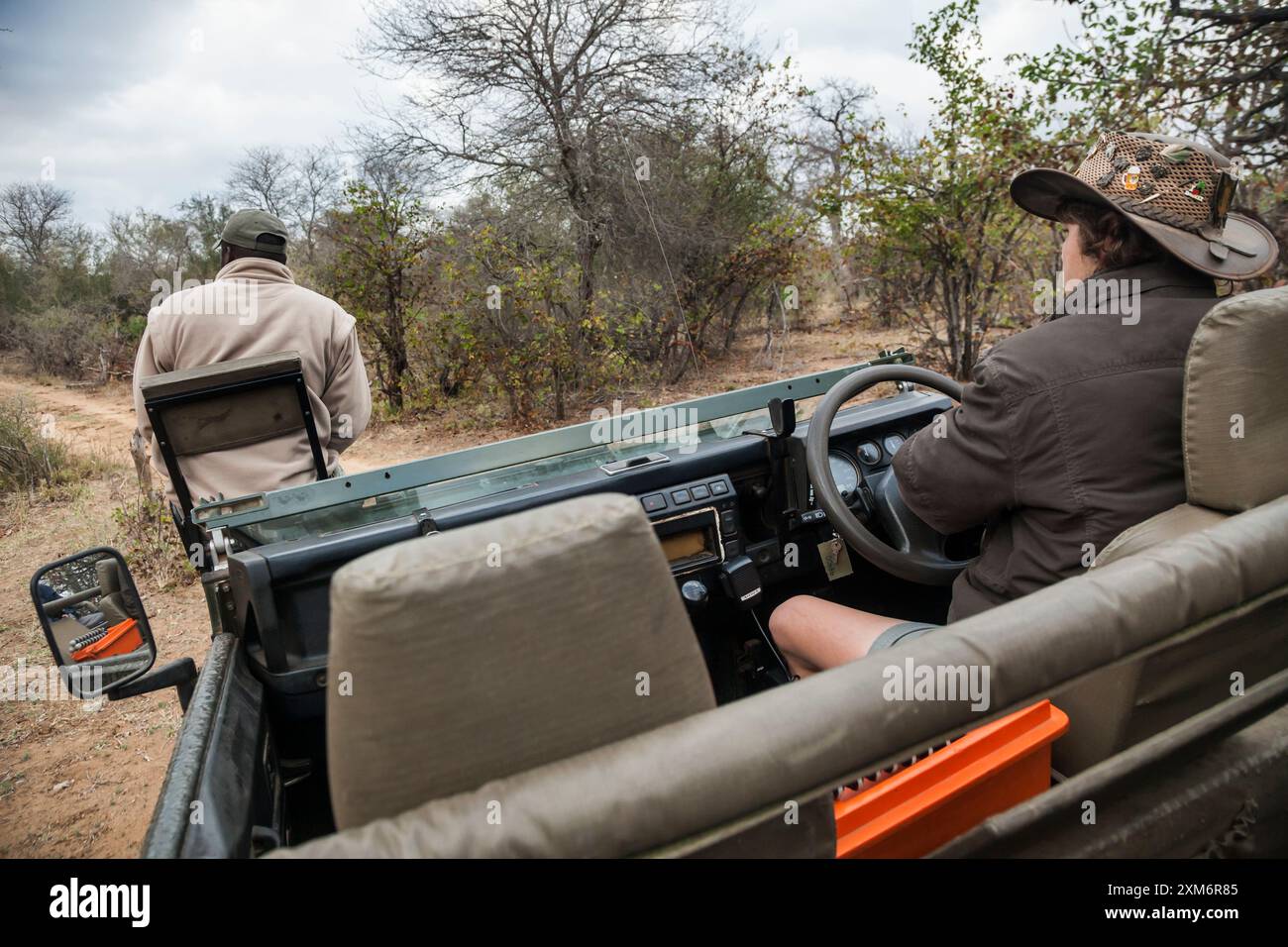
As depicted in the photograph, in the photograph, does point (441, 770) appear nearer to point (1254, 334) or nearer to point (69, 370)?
point (1254, 334)

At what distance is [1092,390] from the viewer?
5.99ft

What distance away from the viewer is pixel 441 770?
2.93ft

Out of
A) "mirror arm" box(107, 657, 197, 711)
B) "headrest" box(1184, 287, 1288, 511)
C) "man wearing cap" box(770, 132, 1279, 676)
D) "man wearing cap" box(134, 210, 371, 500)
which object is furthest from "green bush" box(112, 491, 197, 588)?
"headrest" box(1184, 287, 1288, 511)

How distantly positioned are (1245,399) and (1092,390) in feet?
1.04

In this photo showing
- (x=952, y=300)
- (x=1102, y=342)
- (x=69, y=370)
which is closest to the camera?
(x=1102, y=342)

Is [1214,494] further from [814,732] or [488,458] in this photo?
[488,458]

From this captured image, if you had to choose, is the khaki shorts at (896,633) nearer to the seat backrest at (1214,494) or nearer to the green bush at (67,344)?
the seat backrest at (1214,494)

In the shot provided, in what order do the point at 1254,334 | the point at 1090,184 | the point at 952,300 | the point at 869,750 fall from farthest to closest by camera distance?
1. the point at 952,300
2. the point at 1090,184
3. the point at 1254,334
4. the point at 869,750

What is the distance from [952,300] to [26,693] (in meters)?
8.66

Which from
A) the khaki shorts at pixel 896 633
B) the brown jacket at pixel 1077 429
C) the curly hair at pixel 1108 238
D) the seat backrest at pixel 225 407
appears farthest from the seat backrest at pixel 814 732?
the seat backrest at pixel 225 407

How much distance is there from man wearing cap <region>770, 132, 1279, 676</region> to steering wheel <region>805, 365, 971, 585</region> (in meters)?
0.20


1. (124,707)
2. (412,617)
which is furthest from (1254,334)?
(124,707)

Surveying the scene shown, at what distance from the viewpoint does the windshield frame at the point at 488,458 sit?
210 centimetres

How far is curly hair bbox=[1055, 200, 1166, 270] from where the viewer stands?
6.56 feet
